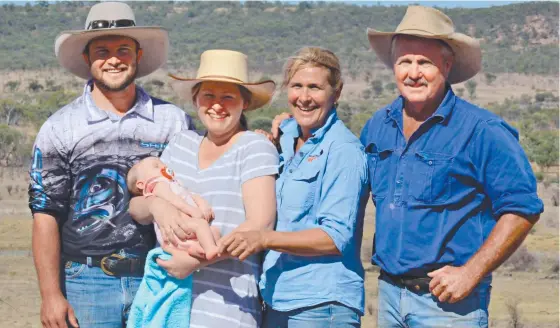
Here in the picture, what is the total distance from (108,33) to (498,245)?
2.28 meters

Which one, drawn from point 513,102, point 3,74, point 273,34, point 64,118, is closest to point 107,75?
point 64,118

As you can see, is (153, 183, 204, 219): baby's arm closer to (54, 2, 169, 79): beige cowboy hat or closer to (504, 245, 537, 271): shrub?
(54, 2, 169, 79): beige cowboy hat

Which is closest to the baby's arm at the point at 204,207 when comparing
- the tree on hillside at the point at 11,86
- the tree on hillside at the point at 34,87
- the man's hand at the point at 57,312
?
the man's hand at the point at 57,312

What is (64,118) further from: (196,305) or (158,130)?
(196,305)

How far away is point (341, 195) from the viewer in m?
4.58

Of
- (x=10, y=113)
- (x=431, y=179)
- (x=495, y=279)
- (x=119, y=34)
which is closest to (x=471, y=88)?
(x=10, y=113)

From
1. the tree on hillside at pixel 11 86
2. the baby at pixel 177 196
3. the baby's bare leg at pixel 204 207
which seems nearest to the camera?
the baby at pixel 177 196

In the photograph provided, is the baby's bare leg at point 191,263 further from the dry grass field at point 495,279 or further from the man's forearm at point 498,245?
the dry grass field at point 495,279

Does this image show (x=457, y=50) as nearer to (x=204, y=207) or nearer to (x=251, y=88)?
(x=251, y=88)

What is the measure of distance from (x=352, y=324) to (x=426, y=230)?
552 mm

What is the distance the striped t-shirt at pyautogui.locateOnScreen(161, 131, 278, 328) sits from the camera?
470cm

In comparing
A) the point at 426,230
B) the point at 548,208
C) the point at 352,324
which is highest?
the point at 426,230

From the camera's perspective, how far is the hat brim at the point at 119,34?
17.2ft

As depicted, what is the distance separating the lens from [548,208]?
805 inches
